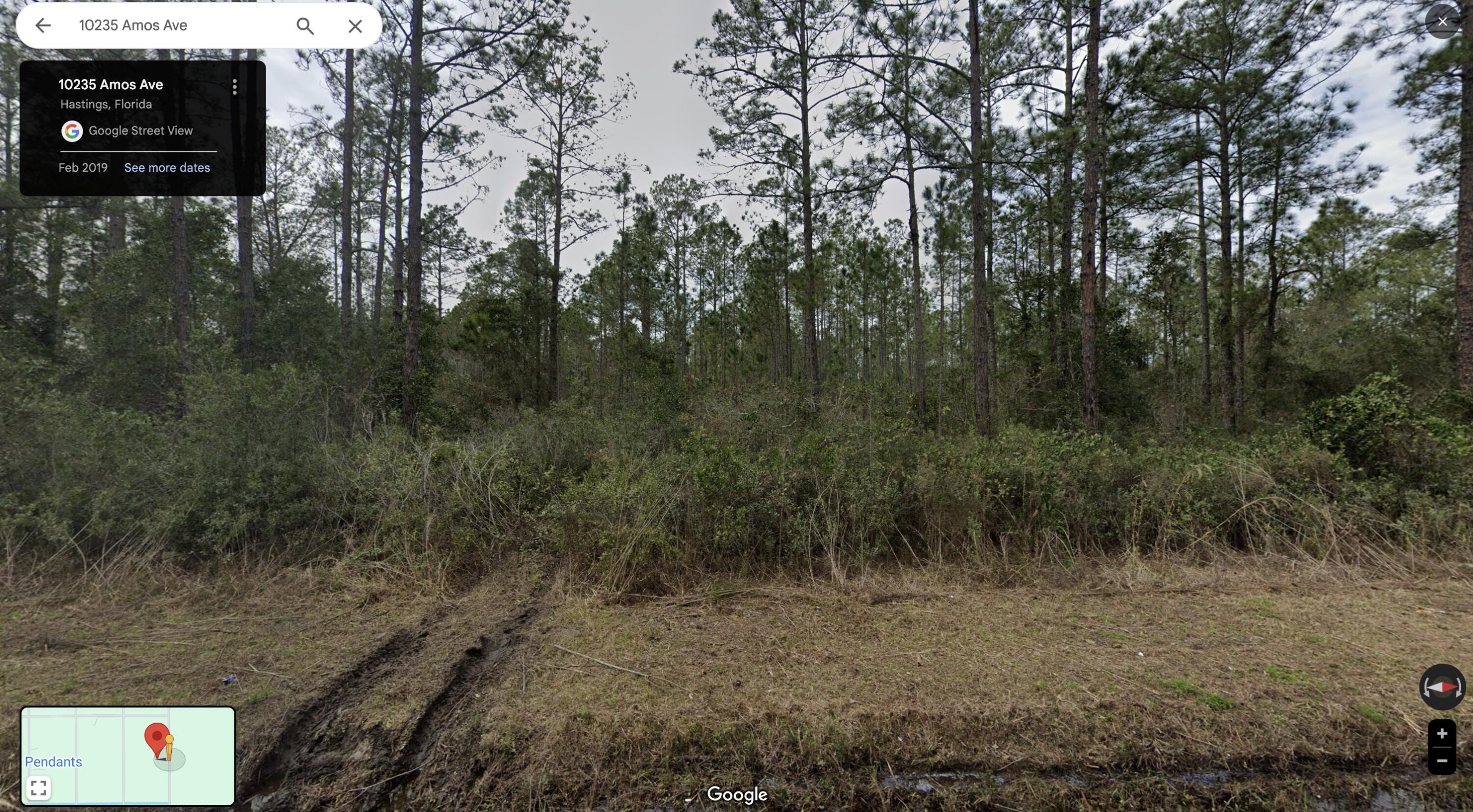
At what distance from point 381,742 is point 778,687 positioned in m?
1.87

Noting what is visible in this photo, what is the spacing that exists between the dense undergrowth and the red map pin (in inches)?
92.0

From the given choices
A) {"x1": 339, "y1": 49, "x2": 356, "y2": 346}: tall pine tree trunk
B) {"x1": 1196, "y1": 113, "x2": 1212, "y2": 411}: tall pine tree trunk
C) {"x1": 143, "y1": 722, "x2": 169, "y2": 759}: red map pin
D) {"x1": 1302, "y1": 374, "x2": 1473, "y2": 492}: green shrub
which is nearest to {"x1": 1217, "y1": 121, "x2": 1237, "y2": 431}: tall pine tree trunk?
{"x1": 1196, "y1": 113, "x2": 1212, "y2": 411}: tall pine tree trunk

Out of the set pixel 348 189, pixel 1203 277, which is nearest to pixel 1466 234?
pixel 1203 277

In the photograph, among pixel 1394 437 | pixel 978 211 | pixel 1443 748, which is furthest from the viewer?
pixel 978 211

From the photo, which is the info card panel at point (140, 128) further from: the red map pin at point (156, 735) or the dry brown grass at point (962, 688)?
the dry brown grass at point (962, 688)

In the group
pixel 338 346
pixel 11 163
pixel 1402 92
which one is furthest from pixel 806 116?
pixel 11 163

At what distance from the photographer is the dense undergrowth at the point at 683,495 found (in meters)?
4.16

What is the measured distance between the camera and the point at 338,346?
10.4 meters

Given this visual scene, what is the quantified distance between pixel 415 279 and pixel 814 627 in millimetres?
8377

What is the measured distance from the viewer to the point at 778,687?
2.52 meters

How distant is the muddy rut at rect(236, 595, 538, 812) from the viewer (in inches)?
78.3

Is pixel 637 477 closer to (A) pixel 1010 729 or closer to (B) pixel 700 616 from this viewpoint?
(B) pixel 700 616

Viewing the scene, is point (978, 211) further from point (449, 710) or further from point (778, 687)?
point (449, 710)

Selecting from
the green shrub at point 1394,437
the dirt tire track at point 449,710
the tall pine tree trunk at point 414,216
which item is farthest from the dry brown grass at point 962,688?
the tall pine tree trunk at point 414,216
